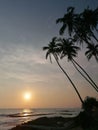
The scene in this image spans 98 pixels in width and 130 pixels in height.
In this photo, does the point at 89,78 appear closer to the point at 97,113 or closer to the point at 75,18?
the point at 97,113

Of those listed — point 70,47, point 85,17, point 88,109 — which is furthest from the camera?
point 70,47

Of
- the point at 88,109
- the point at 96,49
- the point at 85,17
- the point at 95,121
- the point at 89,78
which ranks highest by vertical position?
the point at 85,17

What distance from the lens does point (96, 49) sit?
4831 cm

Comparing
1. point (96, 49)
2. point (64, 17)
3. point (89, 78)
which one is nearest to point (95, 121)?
point (89, 78)

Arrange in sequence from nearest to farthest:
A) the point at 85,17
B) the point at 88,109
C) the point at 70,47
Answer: the point at 85,17 < the point at 88,109 < the point at 70,47

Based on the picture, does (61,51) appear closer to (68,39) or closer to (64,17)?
(68,39)

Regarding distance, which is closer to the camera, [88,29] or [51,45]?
[88,29]

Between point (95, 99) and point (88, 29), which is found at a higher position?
point (88, 29)

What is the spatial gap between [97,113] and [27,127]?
41.2 feet

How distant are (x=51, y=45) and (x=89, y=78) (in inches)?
475

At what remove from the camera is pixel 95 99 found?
152 feet

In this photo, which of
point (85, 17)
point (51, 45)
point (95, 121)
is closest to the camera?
point (95, 121)

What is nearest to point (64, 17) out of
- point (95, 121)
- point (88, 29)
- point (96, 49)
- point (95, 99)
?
point (88, 29)

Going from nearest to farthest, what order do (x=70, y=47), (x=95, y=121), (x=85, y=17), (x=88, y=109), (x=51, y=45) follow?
(x=95, y=121)
(x=85, y=17)
(x=88, y=109)
(x=70, y=47)
(x=51, y=45)
